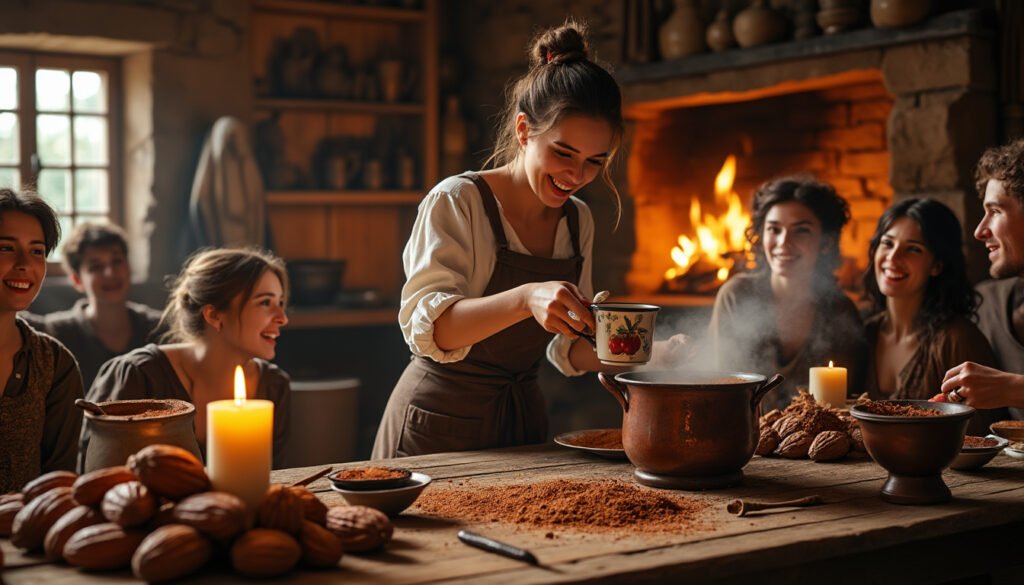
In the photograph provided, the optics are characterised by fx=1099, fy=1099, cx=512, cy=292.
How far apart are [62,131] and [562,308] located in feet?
12.8

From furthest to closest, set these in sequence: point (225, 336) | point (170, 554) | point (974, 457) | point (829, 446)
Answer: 1. point (225, 336)
2. point (829, 446)
3. point (974, 457)
4. point (170, 554)

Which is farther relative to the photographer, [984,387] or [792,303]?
[792,303]

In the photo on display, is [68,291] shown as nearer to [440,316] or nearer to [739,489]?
[440,316]

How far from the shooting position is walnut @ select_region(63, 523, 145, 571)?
1.42 meters

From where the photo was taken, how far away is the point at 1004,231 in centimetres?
275

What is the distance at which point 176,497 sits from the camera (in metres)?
1.46

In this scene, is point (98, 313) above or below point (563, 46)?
below

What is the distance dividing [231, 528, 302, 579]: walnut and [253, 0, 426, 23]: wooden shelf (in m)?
4.44

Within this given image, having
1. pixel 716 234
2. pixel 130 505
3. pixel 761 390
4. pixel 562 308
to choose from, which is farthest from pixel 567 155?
pixel 716 234

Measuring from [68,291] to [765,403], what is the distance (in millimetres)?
3235

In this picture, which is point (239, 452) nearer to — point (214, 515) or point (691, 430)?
point (214, 515)

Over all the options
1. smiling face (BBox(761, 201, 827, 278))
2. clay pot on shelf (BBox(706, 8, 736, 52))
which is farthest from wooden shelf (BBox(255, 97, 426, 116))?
smiling face (BBox(761, 201, 827, 278))

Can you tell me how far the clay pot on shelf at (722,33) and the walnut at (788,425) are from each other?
2577mm

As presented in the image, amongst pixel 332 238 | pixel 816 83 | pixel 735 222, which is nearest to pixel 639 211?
pixel 735 222
